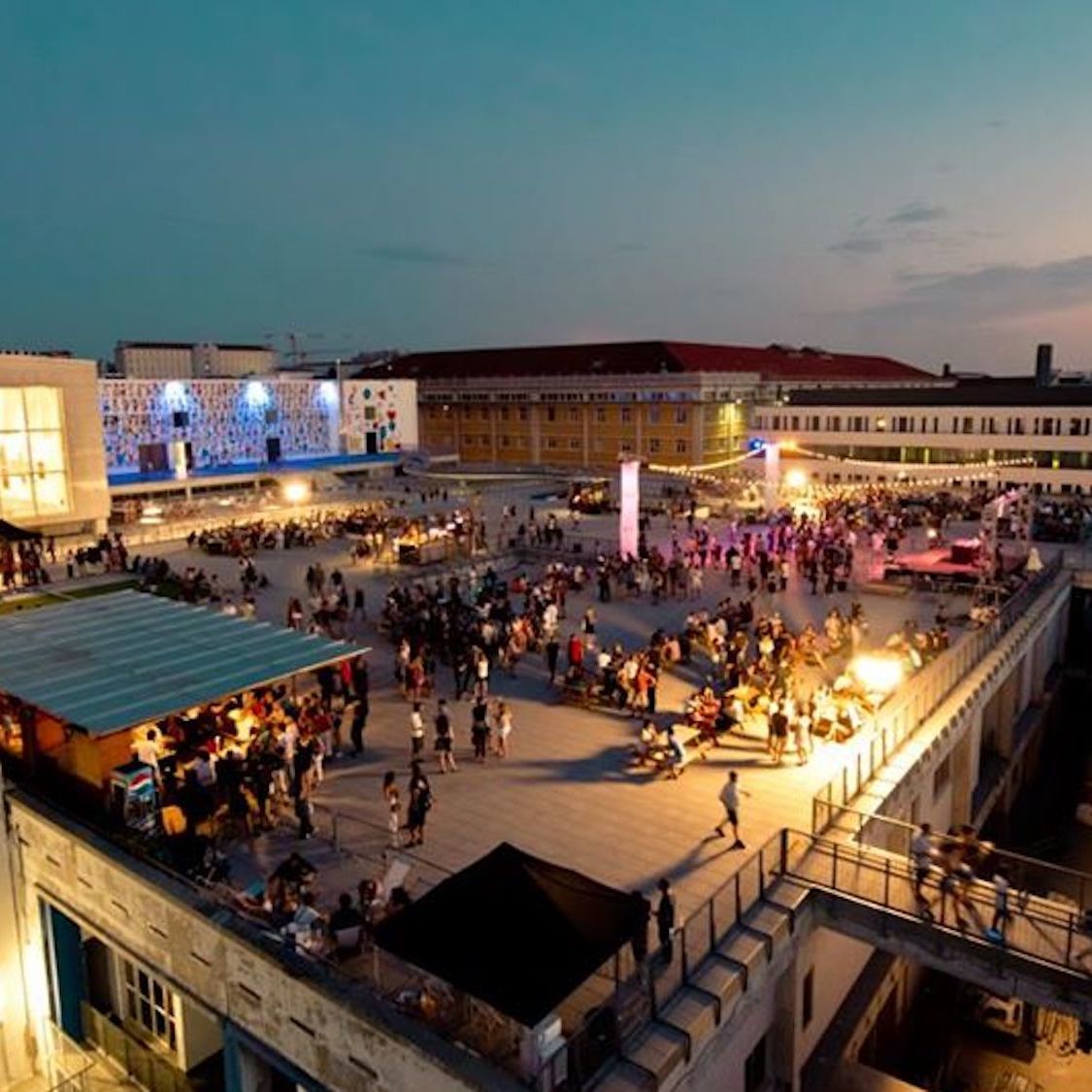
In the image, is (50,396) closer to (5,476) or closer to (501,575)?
(5,476)

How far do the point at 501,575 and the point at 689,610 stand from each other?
917cm

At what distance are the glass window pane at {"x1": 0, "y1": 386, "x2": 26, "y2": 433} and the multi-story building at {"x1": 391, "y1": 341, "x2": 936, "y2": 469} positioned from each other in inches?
1717

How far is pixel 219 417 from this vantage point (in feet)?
202

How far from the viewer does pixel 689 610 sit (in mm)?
27422

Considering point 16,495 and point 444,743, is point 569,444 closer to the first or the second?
point 16,495

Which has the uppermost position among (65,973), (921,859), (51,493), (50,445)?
(50,445)

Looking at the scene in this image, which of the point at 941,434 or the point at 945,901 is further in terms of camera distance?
the point at 941,434

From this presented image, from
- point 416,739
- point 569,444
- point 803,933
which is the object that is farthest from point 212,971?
point 569,444

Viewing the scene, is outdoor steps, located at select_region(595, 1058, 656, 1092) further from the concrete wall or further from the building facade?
the building facade

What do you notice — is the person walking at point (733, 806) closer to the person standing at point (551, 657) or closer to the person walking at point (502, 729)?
the person walking at point (502, 729)

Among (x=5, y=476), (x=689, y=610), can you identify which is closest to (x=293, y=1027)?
(x=689, y=610)

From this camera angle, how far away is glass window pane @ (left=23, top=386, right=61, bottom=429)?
128ft

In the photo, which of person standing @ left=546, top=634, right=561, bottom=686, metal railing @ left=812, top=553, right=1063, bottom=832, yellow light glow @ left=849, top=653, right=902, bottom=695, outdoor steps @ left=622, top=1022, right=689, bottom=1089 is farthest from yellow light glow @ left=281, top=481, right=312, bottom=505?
outdoor steps @ left=622, top=1022, right=689, bottom=1089

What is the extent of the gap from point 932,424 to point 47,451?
162ft
